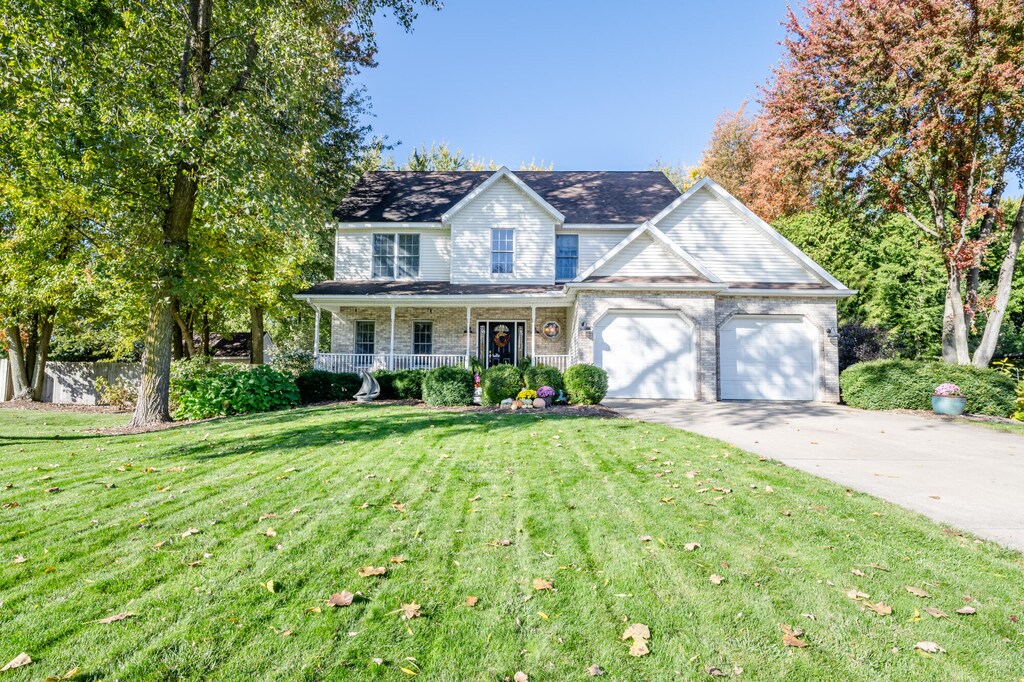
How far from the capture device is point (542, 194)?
18969 millimetres

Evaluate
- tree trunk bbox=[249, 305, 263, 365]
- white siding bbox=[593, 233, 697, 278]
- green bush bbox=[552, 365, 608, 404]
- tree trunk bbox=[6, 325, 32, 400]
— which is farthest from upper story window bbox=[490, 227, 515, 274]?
tree trunk bbox=[6, 325, 32, 400]

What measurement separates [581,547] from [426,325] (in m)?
14.4

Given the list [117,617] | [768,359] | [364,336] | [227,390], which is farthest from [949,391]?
[227,390]

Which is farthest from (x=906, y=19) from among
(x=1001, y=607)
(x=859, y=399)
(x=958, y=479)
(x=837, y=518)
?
(x=1001, y=607)

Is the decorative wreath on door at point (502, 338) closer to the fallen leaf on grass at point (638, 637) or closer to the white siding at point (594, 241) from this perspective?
the white siding at point (594, 241)

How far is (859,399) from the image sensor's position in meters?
13.2

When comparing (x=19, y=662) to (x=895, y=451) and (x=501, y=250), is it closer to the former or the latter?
(x=895, y=451)

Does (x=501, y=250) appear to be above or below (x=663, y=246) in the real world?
above

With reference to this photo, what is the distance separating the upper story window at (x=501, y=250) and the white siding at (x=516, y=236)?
147 mm

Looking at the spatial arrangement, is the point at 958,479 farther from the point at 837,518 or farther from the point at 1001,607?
the point at 1001,607

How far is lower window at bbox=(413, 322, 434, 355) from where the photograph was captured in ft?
56.5

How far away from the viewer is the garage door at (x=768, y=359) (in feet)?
47.6

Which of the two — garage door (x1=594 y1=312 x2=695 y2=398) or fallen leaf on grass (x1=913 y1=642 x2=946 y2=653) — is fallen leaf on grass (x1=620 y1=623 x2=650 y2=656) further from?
garage door (x1=594 y1=312 x2=695 y2=398)

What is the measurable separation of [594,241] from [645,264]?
333 cm
